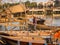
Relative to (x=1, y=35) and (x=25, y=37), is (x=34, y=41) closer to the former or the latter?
(x=25, y=37)

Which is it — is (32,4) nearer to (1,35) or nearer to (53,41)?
(1,35)

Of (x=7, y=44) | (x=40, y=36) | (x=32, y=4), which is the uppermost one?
(x=32, y=4)

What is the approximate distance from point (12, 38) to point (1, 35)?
0.88ft

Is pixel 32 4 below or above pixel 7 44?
above

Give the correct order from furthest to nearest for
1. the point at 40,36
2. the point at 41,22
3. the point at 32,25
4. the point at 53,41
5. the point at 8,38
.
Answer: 1. the point at 41,22
2. the point at 32,25
3. the point at 8,38
4. the point at 40,36
5. the point at 53,41

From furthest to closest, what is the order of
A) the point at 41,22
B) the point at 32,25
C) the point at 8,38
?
the point at 41,22 < the point at 32,25 < the point at 8,38

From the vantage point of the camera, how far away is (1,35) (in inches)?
128

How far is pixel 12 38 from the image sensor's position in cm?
306

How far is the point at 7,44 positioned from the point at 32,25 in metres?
0.65

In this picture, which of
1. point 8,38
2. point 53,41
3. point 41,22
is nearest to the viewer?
point 53,41

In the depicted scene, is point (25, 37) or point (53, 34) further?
point (25, 37)

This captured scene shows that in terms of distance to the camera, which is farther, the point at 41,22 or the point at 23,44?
the point at 41,22

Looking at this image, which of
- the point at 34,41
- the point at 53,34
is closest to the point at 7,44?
the point at 34,41

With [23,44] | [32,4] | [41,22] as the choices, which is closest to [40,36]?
[23,44]
